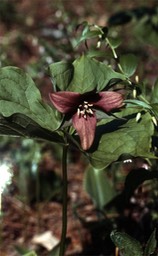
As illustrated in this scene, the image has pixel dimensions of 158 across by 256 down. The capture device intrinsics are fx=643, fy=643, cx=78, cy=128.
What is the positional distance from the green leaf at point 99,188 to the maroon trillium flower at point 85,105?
86cm

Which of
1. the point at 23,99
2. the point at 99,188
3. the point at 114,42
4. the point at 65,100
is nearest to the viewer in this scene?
the point at 65,100

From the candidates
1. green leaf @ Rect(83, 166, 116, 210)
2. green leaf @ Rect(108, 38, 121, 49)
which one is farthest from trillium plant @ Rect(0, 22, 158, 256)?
green leaf @ Rect(83, 166, 116, 210)

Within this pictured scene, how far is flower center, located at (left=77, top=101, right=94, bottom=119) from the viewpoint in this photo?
140 cm

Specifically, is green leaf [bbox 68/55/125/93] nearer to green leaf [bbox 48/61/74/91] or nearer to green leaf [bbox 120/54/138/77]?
green leaf [bbox 48/61/74/91]

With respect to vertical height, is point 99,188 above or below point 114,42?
below

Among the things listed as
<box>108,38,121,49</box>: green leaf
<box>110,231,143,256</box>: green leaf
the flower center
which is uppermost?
<box>108,38,121,49</box>: green leaf

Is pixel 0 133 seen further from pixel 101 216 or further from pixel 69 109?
pixel 101 216

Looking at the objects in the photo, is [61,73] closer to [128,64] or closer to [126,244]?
[128,64]

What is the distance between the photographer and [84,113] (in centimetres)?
140

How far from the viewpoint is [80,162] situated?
275 cm

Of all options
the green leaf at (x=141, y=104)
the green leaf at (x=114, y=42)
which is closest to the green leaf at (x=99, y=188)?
the green leaf at (x=114, y=42)

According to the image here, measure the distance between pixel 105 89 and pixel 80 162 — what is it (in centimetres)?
133

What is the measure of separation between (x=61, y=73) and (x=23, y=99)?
13 cm

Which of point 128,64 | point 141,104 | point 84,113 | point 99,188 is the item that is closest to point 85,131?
point 84,113
